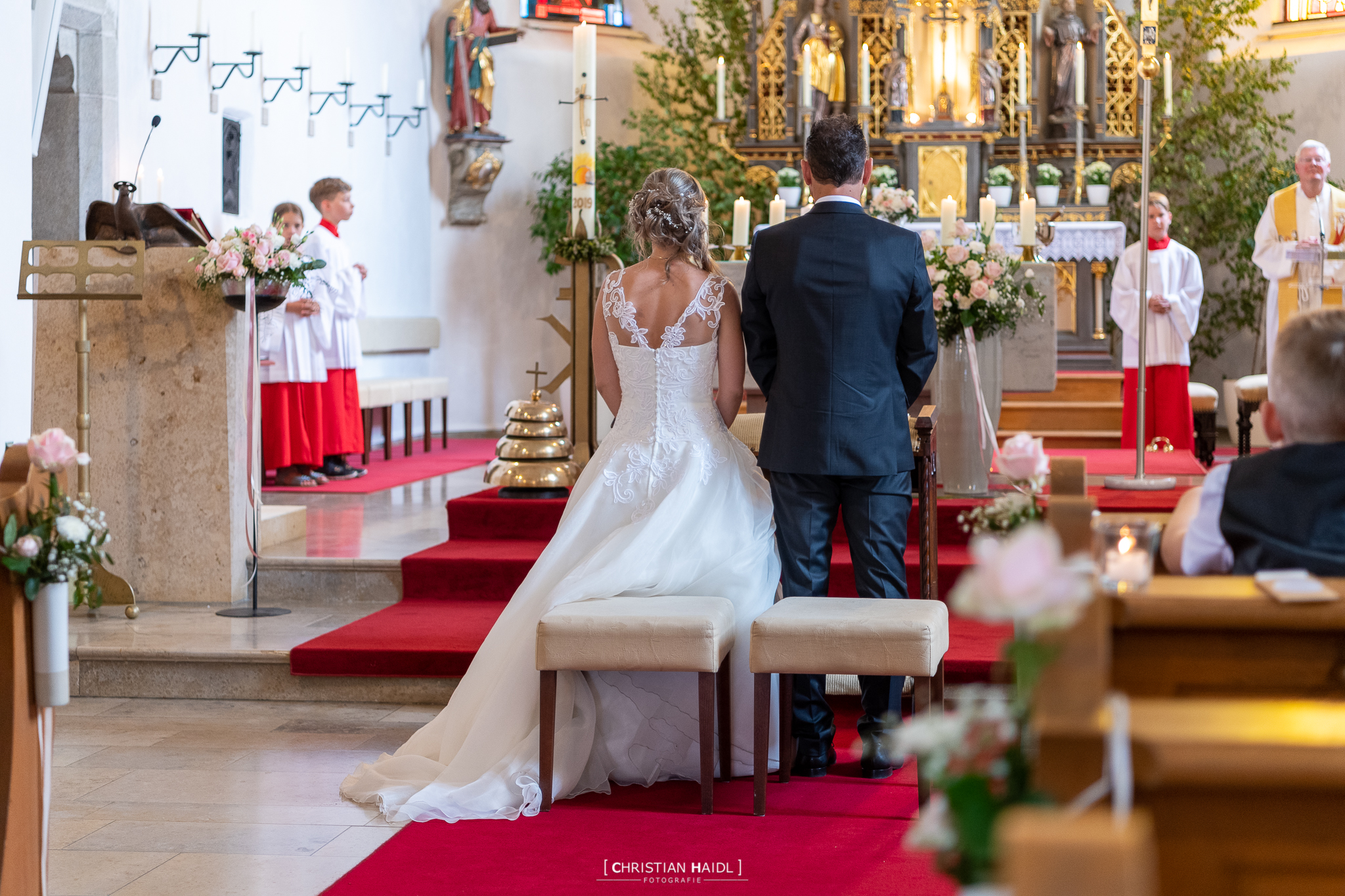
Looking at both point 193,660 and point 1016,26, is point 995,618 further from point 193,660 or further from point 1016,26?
point 1016,26

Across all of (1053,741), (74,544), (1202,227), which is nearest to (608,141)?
(1202,227)

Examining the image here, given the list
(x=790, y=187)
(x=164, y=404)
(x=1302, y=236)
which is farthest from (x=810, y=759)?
(x=790, y=187)

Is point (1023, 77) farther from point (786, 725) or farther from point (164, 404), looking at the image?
point (786, 725)

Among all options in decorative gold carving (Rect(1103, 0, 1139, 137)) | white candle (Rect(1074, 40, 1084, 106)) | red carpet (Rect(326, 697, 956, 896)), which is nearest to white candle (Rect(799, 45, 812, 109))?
white candle (Rect(1074, 40, 1084, 106))

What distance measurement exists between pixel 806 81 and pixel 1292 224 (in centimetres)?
364

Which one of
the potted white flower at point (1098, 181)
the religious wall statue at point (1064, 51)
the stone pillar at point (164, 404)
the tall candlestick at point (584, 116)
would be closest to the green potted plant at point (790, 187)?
the potted white flower at point (1098, 181)

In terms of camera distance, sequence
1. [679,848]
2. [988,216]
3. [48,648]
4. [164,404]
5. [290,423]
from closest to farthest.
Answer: [48,648]
[679,848]
[164,404]
[988,216]
[290,423]

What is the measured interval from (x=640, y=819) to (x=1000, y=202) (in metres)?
7.74

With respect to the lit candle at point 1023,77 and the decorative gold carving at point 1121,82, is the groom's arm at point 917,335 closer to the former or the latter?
the lit candle at point 1023,77

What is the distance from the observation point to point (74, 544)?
2551 mm

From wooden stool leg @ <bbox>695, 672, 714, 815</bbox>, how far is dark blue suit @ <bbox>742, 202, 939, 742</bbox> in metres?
0.43

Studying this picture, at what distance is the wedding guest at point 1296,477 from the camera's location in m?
2.12

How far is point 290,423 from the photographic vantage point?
27.1 feet

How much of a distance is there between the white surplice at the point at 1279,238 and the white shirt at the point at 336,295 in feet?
16.9
